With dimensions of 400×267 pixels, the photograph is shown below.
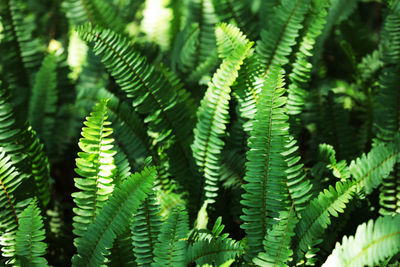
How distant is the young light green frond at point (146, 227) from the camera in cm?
150

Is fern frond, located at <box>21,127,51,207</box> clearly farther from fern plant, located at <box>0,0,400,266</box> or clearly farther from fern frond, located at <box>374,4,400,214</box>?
fern frond, located at <box>374,4,400,214</box>

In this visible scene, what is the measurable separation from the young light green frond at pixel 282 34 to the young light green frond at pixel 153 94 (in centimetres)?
46

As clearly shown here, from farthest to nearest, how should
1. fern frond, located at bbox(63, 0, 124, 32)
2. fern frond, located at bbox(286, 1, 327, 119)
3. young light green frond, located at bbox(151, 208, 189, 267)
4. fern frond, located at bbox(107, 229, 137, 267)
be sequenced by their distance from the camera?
fern frond, located at bbox(63, 0, 124, 32) < fern frond, located at bbox(286, 1, 327, 119) < fern frond, located at bbox(107, 229, 137, 267) < young light green frond, located at bbox(151, 208, 189, 267)

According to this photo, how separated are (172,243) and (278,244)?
361 mm

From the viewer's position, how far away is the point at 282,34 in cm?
191

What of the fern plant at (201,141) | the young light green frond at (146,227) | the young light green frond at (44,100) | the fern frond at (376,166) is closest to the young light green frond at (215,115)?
the fern plant at (201,141)

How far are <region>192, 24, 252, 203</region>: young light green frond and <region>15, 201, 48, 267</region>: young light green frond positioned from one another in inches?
27.7

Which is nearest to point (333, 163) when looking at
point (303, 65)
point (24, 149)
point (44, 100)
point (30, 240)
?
point (303, 65)

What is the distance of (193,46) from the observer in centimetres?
234

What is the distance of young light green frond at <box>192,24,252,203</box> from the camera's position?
171 cm

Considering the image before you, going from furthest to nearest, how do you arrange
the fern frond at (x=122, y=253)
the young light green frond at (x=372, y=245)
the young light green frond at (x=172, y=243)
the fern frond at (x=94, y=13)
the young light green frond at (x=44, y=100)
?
the fern frond at (x=94, y=13)
the young light green frond at (x=44, y=100)
the fern frond at (x=122, y=253)
the young light green frond at (x=172, y=243)
the young light green frond at (x=372, y=245)

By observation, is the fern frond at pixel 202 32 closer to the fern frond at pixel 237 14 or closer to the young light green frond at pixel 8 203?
the fern frond at pixel 237 14

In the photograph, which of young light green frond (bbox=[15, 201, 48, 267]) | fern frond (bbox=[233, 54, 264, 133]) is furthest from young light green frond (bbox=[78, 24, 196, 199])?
young light green frond (bbox=[15, 201, 48, 267])

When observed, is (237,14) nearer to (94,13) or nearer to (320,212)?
(94,13)
